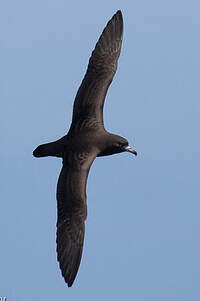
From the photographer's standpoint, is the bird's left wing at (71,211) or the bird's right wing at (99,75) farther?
the bird's right wing at (99,75)

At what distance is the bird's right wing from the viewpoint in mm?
16062

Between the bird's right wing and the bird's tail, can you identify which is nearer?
the bird's tail

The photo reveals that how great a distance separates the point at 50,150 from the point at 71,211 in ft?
4.29

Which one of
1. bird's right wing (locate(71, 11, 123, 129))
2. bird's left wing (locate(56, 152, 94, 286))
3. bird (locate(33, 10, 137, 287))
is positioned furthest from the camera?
bird's right wing (locate(71, 11, 123, 129))

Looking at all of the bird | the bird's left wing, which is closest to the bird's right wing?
the bird

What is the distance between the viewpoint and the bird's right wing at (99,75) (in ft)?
52.7

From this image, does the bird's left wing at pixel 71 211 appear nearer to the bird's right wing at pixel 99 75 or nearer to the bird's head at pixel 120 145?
the bird's head at pixel 120 145

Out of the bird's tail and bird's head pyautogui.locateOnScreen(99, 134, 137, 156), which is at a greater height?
bird's head pyautogui.locateOnScreen(99, 134, 137, 156)

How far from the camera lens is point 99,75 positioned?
54.3ft

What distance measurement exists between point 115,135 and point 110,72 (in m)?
1.60

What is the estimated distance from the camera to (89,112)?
16.0m

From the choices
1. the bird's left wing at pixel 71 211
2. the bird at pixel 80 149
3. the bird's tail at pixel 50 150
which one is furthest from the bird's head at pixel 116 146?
the bird's tail at pixel 50 150

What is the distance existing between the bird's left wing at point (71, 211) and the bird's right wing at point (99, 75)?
882 mm

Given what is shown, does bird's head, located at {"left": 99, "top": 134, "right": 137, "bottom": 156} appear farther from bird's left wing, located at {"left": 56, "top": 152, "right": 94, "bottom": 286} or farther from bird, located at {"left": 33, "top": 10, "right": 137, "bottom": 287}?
bird's left wing, located at {"left": 56, "top": 152, "right": 94, "bottom": 286}
